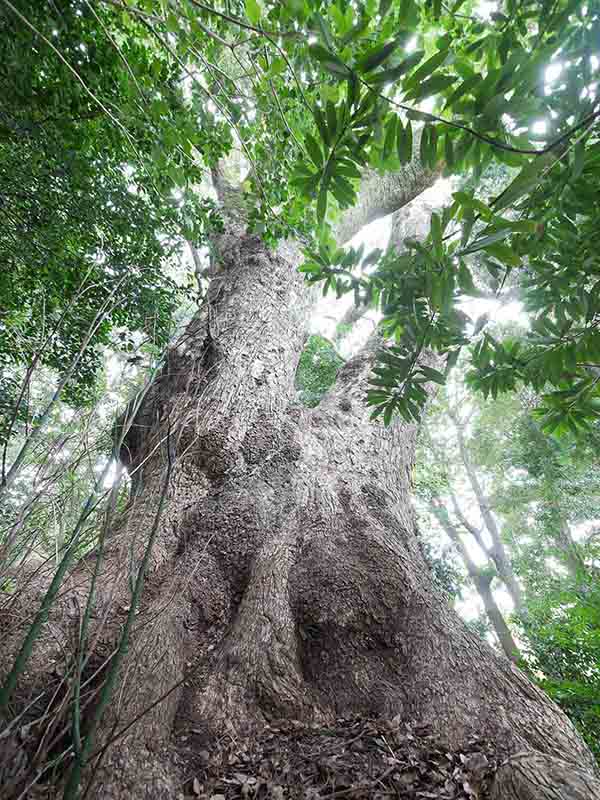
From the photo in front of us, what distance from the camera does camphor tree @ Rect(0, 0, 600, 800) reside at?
2.73 ft

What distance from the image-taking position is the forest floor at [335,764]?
116cm

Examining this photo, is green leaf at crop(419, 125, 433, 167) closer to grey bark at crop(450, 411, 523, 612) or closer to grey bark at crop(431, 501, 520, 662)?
grey bark at crop(431, 501, 520, 662)

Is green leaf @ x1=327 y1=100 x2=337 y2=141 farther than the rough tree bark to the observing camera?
No

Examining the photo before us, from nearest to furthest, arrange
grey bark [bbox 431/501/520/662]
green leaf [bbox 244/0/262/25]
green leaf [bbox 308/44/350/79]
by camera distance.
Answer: green leaf [bbox 308/44/350/79] < green leaf [bbox 244/0/262/25] < grey bark [bbox 431/501/520/662]

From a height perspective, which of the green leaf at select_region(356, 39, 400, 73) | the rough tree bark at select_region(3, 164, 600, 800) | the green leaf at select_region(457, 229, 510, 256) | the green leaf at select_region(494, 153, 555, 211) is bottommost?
the rough tree bark at select_region(3, 164, 600, 800)

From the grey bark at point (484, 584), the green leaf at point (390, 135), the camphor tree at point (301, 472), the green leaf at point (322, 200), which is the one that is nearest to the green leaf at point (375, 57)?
the camphor tree at point (301, 472)

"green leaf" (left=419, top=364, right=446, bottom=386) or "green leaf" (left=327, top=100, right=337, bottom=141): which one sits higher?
"green leaf" (left=327, top=100, right=337, bottom=141)

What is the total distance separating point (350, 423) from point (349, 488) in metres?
0.66

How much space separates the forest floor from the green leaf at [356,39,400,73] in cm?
176

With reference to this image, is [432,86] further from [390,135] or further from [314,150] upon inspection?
[314,150]

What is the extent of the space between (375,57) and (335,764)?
1813mm

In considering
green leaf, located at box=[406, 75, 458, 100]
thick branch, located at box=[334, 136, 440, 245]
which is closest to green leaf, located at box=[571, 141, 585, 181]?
green leaf, located at box=[406, 75, 458, 100]

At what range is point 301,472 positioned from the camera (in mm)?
2350

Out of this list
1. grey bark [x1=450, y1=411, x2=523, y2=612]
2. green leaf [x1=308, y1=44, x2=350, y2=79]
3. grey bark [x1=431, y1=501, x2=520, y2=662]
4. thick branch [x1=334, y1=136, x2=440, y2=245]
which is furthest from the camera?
grey bark [x1=450, y1=411, x2=523, y2=612]
